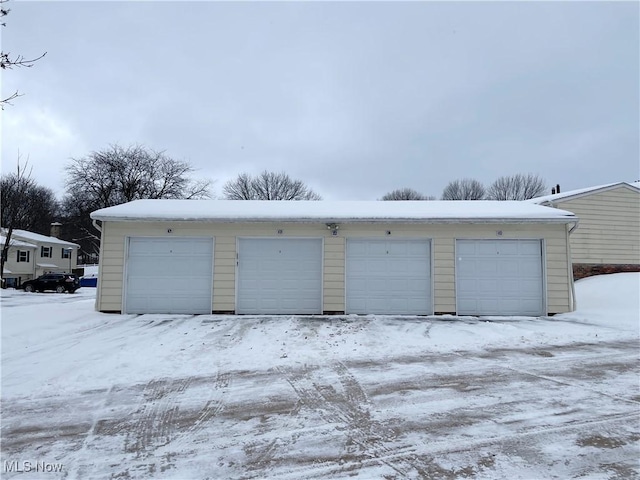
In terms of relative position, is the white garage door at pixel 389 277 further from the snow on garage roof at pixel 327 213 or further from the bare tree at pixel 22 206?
the bare tree at pixel 22 206

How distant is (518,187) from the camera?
42219 mm

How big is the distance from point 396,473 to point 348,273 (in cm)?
730

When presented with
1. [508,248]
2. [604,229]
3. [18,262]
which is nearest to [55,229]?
[18,262]

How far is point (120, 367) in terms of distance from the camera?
5.16 meters

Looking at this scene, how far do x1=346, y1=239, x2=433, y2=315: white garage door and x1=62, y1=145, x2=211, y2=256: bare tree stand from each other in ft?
86.4

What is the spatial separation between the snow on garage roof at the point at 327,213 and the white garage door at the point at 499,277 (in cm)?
80

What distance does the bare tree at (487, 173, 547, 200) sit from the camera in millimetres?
41281

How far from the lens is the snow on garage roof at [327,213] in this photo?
955 centimetres

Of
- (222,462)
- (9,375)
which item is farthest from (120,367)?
(222,462)

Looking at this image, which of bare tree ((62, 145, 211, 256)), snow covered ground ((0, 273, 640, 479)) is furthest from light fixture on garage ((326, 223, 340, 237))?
bare tree ((62, 145, 211, 256))

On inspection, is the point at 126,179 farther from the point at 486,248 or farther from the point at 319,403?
the point at 319,403

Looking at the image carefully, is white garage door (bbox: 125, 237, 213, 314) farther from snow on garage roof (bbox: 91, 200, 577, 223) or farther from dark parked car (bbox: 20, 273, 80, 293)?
dark parked car (bbox: 20, 273, 80, 293)

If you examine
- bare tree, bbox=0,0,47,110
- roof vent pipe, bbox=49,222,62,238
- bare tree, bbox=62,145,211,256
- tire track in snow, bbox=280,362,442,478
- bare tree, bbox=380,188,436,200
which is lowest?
tire track in snow, bbox=280,362,442,478

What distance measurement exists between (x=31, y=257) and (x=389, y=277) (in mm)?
34103
